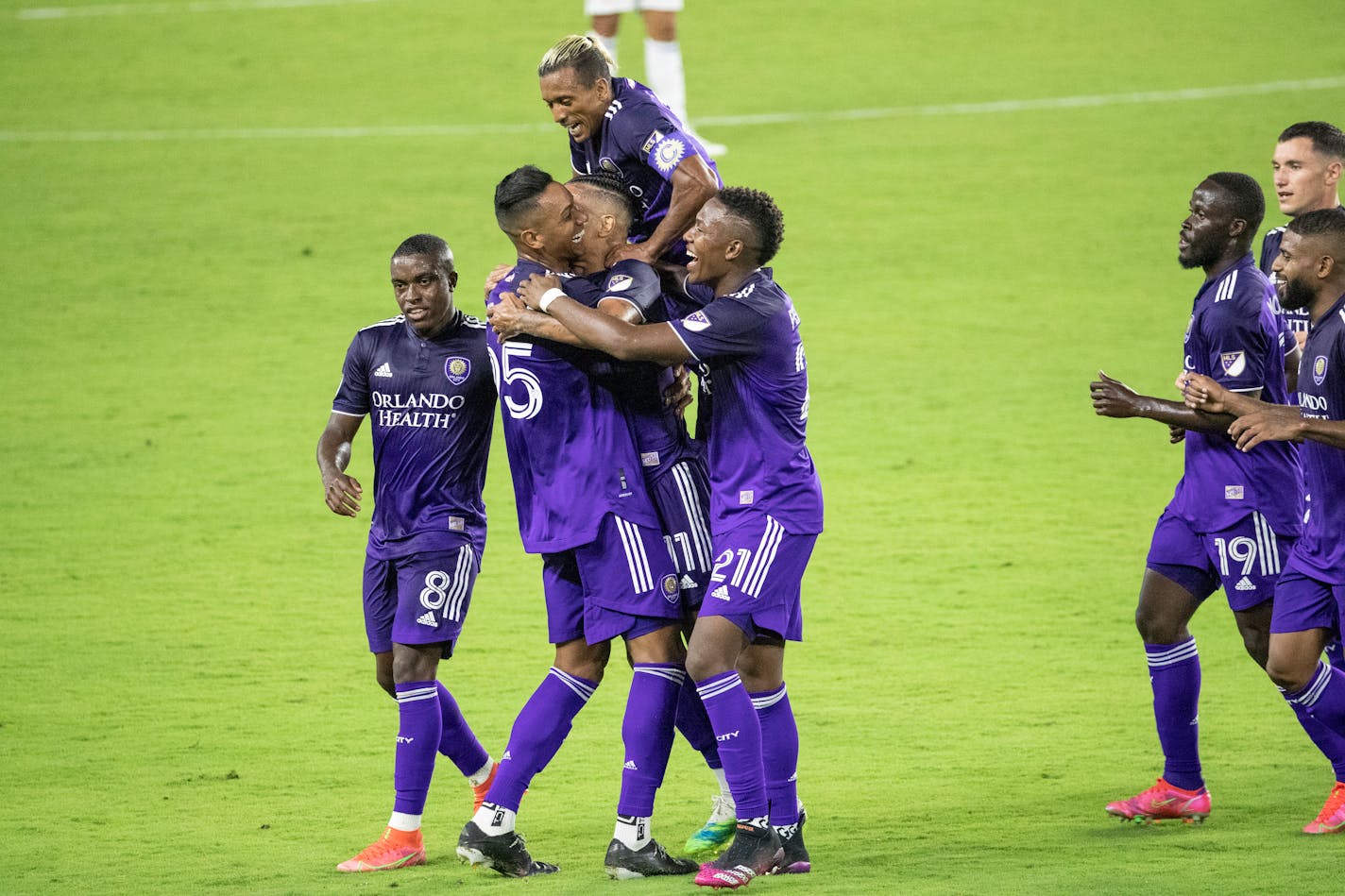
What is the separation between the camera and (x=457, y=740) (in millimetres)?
6508

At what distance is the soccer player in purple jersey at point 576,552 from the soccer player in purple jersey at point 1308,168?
2.53 meters

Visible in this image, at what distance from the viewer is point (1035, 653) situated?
28.3 ft

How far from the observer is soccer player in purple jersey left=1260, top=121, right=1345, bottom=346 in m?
6.55

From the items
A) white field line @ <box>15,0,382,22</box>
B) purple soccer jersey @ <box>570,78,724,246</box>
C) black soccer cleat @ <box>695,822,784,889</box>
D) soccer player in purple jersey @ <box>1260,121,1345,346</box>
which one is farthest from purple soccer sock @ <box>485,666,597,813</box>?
white field line @ <box>15,0,382,22</box>

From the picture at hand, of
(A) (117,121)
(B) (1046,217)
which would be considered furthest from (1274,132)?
(A) (117,121)

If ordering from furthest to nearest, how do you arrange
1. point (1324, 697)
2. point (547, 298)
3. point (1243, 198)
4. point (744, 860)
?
point (1243, 198), point (1324, 697), point (547, 298), point (744, 860)

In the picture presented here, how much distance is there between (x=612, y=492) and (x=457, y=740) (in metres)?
1.24

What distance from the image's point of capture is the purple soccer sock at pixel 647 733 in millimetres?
5758

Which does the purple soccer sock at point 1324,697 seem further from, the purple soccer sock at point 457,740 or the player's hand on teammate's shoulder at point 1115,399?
the purple soccer sock at point 457,740

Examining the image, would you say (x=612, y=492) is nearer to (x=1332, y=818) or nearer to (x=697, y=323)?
(x=697, y=323)

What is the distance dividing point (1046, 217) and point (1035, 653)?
28.3 feet

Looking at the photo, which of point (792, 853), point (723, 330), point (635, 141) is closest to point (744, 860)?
point (792, 853)

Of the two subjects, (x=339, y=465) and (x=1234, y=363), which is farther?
(x=339, y=465)

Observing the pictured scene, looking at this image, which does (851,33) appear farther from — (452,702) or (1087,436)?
(452,702)
